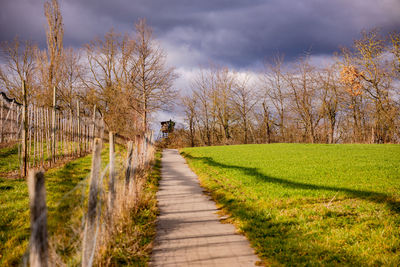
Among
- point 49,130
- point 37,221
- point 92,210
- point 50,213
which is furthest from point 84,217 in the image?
point 49,130

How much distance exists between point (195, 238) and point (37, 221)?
9.63 feet

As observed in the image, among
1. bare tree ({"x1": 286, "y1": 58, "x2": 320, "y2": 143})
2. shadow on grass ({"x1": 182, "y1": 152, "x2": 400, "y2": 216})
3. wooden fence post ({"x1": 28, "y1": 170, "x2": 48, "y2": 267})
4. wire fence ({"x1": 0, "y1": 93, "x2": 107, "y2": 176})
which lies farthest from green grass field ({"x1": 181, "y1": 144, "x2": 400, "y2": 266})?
bare tree ({"x1": 286, "y1": 58, "x2": 320, "y2": 143})

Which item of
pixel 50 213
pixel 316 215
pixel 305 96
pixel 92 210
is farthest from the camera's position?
pixel 305 96

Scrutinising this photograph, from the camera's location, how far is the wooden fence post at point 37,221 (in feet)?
5.97

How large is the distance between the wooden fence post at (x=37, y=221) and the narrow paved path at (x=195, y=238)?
1880mm

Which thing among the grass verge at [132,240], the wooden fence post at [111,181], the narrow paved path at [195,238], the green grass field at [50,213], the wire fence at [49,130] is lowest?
the narrow paved path at [195,238]

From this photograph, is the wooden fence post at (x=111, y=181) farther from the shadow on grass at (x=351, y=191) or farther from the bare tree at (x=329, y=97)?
the bare tree at (x=329, y=97)

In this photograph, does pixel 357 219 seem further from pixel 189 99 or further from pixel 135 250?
pixel 189 99

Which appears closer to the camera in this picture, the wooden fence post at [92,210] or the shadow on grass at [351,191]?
the wooden fence post at [92,210]

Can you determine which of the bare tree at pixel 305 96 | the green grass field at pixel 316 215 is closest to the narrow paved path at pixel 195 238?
the green grass field at pixel 316 215

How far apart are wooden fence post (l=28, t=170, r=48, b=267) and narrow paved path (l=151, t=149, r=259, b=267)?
1880 millimetres

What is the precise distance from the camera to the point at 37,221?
1846 mm

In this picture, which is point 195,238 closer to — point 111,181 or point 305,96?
point 111,181

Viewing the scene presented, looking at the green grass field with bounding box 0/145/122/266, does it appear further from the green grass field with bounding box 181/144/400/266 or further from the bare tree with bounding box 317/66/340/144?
the bare tree with bounding box 317/66/340/144
